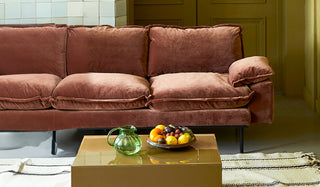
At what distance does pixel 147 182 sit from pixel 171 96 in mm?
1107

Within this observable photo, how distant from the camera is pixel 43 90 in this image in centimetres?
287

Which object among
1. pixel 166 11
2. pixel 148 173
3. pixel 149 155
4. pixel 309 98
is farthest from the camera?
pixel 166 11

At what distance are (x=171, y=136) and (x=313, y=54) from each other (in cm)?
301

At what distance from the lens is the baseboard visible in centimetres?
442

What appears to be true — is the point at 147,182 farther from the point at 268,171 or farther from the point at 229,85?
the point at 229,85

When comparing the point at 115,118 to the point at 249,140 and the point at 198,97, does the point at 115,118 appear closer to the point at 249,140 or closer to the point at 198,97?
the point at 198,97

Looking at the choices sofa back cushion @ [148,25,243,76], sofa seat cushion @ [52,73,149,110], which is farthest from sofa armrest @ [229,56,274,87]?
sofa seat cushion @ [52,73,149,110]

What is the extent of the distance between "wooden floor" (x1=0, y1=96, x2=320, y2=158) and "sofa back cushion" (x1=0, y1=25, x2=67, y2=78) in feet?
1.72

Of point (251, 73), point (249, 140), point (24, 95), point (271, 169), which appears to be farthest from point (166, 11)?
point (271, 169)

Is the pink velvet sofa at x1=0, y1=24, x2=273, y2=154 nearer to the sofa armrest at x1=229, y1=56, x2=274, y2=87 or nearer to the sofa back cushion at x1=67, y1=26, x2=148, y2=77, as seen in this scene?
the sofa armrest at x1=229, y1=56, x2=274, y2=87

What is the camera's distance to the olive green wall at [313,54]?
430cm

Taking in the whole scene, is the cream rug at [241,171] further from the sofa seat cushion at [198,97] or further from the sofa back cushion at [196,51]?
the sofa back cushion at [196,51]

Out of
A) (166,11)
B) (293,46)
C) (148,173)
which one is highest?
(166,11)

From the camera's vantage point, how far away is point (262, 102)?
113 inches
